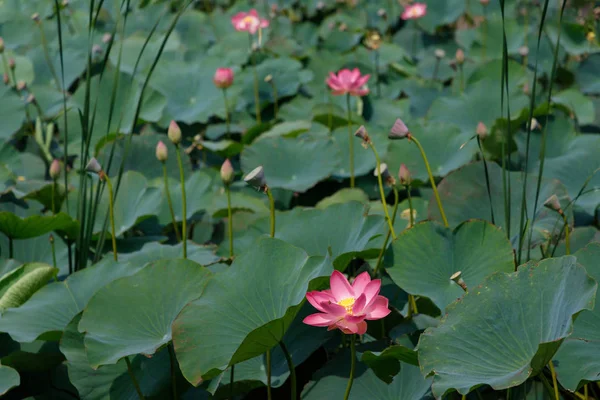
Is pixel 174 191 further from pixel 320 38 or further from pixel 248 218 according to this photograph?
pixel 320 38

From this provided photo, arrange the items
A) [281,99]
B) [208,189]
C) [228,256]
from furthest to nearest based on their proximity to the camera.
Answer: [281,99], [208,189], [228,256]

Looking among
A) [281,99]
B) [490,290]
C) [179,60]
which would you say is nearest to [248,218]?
[490,290]

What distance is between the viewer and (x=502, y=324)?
100 cm

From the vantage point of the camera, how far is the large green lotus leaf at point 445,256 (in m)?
1.25

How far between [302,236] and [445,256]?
292 mm

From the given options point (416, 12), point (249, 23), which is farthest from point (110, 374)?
point (416, 12)

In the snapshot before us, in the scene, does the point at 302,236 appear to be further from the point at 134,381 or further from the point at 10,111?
the point at 10,111

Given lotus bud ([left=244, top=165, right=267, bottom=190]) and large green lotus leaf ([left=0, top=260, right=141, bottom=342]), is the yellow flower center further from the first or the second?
large green lotus leaf ([left=0, top=260, right=141, bottom=342])

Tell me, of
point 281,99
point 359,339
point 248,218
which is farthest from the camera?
point 281,99

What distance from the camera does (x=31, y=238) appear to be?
1.65 m

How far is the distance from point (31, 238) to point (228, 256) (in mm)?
483

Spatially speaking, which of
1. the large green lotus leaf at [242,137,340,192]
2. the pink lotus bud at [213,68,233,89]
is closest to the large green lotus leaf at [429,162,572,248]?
the large green lotus leaf at [242,137,340,192]

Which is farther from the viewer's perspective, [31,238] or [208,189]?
[208,189]

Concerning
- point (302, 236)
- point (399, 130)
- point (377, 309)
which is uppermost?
point (399, 130)
